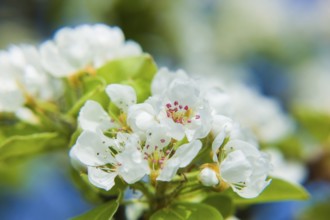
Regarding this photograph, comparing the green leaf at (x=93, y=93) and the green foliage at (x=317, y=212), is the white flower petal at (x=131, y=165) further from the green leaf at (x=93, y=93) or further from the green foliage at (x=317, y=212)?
the green foliage at (x=317, y=212)

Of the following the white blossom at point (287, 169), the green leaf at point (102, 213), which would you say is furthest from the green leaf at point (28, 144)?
the white blossom at point (287, 169)

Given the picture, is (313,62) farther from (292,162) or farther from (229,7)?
(292,162)

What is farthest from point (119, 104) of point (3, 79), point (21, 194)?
point (21, 194)

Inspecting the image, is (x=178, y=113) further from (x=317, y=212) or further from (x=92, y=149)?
(x=317, y=212)

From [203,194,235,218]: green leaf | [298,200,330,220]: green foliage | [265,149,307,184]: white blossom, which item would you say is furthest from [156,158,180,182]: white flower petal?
[298,200,330,220]: green foliage

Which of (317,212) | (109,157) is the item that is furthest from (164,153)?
(317,212)

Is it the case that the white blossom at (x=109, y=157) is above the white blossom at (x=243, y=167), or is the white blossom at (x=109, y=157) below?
below
